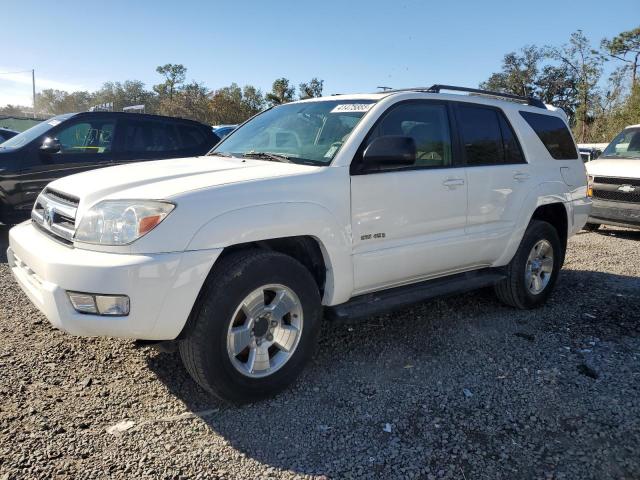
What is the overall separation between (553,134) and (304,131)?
8.73 ft

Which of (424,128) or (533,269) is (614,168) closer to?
(533,269)

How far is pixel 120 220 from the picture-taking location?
8.59 feet

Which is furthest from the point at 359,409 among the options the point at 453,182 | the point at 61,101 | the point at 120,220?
the point at 61,101

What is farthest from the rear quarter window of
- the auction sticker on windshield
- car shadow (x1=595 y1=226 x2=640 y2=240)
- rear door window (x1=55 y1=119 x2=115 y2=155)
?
rear door window (x1=55 y1=119 x2=115 y2=155)

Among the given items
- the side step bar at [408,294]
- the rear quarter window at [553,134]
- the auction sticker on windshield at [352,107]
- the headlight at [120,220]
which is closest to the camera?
the headlight at [120,220]

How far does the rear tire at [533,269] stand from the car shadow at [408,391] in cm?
15

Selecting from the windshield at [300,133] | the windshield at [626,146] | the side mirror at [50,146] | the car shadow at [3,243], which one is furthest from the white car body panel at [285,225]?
the windshield at [626,146]

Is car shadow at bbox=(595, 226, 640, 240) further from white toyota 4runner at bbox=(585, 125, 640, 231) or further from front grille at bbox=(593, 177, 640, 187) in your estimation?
front grille at bbox=(593, 177, 640, 187)

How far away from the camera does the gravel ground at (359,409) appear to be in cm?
246

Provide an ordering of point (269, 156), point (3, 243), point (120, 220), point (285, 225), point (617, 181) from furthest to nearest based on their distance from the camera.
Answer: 1. point (617, 181)
2. point (3, 243)
3. point (269, 156)
4. point (285, 225)
5. point (120, 220)

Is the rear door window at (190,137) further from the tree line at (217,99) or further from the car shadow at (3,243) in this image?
the tree line at (217,99)

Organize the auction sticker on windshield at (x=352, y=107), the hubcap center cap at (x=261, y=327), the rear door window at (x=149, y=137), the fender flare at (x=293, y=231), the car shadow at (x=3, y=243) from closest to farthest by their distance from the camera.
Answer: the fender flare at (x=293, y=231) < the hubcap center cap at (x=261, y=327) < the auction sticker on windshield at (x=352, y=107) < the car shadow at (x=3, y=243) < the rear door window at (x=149, y=137)

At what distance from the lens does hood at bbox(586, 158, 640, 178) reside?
311 inches

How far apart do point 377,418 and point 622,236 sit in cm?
773
